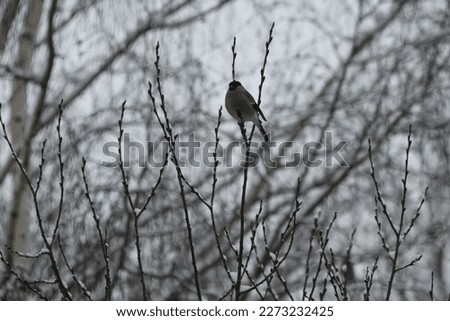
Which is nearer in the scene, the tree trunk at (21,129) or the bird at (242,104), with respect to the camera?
the bird at (242,104)

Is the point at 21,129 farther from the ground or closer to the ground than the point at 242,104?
farther from the ground

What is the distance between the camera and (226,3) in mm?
6047

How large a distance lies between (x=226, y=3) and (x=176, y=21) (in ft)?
Answer: 2.15

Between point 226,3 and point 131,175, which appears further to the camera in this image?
point 226,3

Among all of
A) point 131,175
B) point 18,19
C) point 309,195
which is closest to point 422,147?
point 309,195

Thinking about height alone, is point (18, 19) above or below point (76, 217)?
above

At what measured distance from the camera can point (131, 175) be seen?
495 cm

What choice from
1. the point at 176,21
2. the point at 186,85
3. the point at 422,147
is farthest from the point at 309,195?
the point at 176,21

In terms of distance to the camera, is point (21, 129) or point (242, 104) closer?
point (242, 104)

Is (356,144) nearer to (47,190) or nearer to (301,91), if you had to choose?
(301,91)

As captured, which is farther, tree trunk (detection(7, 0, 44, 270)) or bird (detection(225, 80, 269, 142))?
tree trunk (detection(7, 0, 44, 270))
